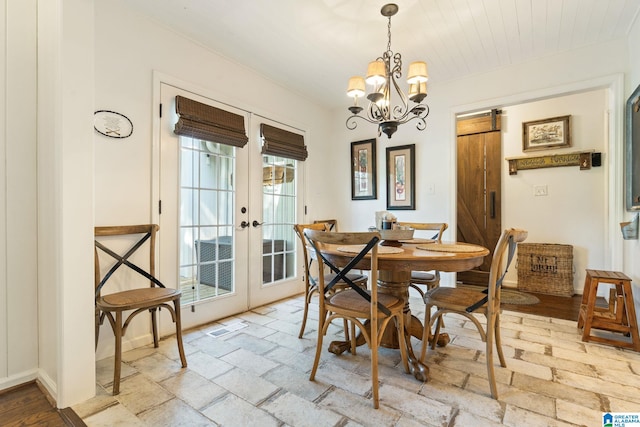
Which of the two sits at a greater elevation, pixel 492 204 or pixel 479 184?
pixel 479 184

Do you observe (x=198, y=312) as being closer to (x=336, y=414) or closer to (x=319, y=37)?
(x=336, y=414)

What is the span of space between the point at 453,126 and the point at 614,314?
231cm

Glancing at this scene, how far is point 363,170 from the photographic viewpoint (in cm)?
416

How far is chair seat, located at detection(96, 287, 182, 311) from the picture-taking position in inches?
66.9

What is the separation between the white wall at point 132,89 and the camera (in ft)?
6.80

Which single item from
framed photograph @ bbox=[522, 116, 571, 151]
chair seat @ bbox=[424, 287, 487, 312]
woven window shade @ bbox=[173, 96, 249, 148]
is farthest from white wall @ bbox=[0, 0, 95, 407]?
framed photograph @ bbox=[522, 116, 571, 151]

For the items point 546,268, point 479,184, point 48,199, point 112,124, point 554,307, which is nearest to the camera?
point 48,199

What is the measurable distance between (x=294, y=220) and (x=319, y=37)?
2.06 m

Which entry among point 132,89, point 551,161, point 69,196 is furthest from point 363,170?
point 69,196

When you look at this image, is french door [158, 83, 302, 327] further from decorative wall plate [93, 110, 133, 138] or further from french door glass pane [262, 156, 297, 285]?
decorative wall plate [93, 110, 133, 138]

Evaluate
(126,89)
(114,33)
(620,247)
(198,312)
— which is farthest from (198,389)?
(620,247)

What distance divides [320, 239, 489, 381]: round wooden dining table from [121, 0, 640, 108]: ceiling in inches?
70.9

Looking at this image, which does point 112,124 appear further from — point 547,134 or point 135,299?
point 547,134

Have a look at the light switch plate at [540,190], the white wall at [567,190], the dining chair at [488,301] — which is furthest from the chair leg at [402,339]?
the light switch plate at [540,190]
